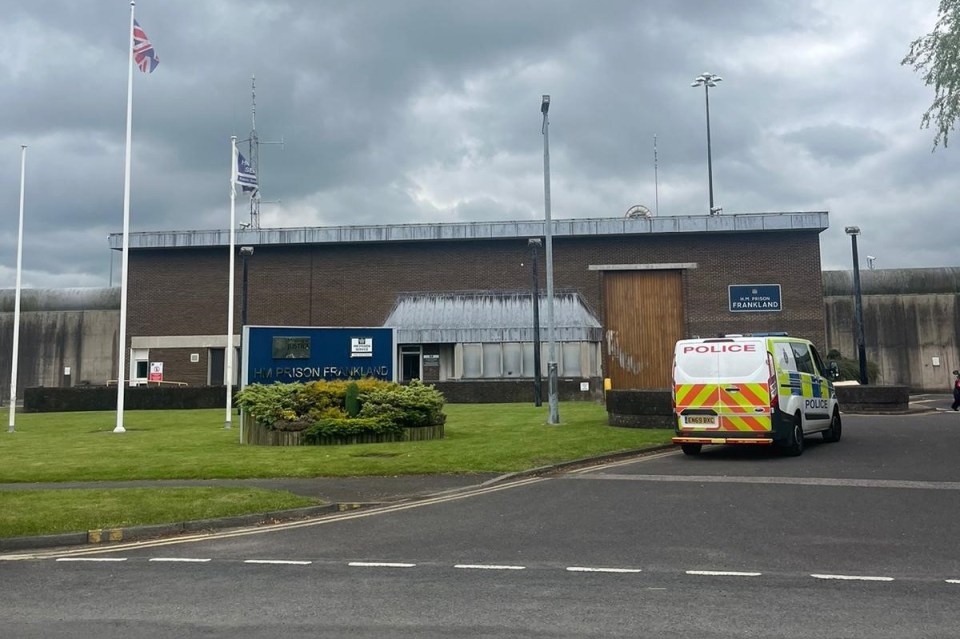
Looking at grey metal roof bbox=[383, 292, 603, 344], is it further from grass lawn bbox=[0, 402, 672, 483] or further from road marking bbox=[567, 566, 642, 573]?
road marking bbox=[567, 566, 642, 573]

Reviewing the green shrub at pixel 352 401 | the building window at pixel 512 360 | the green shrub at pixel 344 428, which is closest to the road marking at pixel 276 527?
the green shrub at pixel 344 428

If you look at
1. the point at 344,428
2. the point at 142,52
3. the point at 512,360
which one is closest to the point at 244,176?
the point at 142,52

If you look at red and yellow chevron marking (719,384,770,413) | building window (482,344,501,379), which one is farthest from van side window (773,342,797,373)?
building window (482,344,501,379)

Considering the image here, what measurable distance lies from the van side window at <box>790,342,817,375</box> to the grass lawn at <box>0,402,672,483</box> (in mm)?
3106

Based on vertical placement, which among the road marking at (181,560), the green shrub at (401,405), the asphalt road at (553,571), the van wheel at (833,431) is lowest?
the road marking at (181,560)

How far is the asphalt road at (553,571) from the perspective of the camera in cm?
557

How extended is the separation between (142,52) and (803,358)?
19159 millimetres

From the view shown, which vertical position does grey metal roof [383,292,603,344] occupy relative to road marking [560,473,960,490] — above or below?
above

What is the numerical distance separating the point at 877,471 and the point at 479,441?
792 cm

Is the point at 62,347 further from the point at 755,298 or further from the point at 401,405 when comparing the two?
the point at 755,298

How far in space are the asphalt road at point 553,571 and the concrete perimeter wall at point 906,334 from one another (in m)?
31.6

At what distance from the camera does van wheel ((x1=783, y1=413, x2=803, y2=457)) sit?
48.9ft

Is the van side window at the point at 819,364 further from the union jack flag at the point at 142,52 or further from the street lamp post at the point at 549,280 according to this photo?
the union jack flag at the point at 142,52

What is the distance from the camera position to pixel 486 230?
41.9 metres
